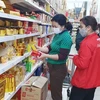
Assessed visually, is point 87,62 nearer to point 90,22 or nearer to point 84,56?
point 84,56

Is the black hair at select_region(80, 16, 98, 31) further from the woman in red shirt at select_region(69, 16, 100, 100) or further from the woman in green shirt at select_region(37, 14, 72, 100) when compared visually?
the woman in green shirt at select_region(37, 14, 72, 100)

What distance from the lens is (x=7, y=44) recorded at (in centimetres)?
200

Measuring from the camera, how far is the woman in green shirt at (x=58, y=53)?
236cm

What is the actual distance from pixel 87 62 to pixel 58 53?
589 millimetres

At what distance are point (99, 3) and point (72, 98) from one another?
16.0 ft

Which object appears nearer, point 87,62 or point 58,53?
point 87,62

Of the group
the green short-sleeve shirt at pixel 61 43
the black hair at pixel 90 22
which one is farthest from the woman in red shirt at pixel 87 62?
the green short-sleeve shirt at pixel 61 43

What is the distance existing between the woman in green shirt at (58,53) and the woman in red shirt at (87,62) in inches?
12.6

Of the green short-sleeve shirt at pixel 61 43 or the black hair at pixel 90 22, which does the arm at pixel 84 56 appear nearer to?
the black hair at pixel 90 22

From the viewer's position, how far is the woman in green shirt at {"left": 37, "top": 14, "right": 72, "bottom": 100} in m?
2.36

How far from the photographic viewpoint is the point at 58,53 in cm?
245

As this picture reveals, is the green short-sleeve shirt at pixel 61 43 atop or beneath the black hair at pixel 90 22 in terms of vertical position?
beneath

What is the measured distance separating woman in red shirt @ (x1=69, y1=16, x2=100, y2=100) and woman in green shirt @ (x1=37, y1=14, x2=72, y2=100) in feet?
1.05

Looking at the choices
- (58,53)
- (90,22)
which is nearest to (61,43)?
(58,53)
